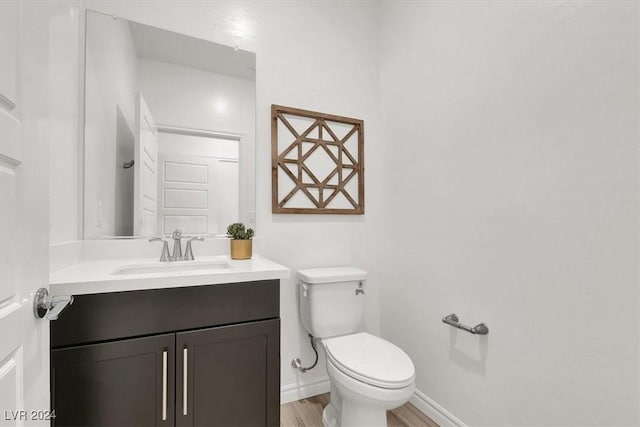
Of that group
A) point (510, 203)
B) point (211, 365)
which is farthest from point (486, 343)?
point (211, 365)

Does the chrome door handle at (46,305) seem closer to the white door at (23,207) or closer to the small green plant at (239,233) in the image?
the white door at (23,207)

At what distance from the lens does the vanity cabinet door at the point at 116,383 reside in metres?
1.01

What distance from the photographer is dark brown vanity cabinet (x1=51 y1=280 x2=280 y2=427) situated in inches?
40.4

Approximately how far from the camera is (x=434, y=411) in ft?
5.62

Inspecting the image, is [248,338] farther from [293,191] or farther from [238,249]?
[293,191]

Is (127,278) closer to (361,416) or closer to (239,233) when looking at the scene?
(239,233)

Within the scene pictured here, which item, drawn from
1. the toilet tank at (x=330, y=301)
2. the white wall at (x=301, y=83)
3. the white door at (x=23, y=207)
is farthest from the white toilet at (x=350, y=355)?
the white door at (x=23, y=207)

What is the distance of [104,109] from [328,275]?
137 cm

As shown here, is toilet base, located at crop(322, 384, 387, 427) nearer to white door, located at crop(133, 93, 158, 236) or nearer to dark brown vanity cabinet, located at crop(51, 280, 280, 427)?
dark brown vanity cabinet, located at crop(51, 280, 280, 427)

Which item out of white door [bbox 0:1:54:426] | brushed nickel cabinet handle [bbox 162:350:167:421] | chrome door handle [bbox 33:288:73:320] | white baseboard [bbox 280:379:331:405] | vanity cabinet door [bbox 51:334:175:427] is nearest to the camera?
white door [bbox 0:1:54:426]

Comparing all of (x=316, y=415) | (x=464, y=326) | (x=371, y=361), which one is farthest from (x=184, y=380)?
(x=464, y=326)

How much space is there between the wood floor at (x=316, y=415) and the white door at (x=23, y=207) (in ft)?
4.07

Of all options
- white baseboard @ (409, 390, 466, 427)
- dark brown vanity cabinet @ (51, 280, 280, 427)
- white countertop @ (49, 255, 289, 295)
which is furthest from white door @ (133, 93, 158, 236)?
white baseboard @ (409, 390, 466, 427)

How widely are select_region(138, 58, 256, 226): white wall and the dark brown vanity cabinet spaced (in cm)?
69
